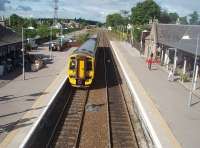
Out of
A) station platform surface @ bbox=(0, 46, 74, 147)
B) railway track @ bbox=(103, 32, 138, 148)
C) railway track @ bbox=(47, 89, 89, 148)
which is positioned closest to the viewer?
station platform surface @ bbox=(0, 46, 74, 147)

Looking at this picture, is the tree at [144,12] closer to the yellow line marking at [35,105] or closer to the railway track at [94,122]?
the yellow line marking at [35,105]

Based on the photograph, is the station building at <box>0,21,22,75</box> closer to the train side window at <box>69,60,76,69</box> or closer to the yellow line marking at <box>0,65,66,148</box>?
the yellow line marking at <box>0,65,66,148</box>

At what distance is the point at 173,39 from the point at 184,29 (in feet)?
6.78

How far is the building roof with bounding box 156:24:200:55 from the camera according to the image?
29844 millimetres

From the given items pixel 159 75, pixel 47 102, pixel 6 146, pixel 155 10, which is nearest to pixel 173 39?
pixel 159 75

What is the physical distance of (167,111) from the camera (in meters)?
20.3

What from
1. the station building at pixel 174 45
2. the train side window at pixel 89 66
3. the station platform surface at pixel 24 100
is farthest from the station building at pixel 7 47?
the station building at pixel 174 45

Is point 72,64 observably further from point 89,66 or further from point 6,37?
point 6,37

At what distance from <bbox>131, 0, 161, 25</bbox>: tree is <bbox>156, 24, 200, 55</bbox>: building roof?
6524 cm

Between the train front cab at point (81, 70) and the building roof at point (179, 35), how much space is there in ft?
22.6

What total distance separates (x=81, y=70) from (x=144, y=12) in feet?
293

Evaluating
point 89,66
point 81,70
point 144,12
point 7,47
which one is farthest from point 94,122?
point 144,12

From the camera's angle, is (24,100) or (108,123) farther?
(24,100)

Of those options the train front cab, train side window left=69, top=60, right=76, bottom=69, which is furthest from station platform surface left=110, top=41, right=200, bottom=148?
train side window left=69, top=60, right=76, bottom=69
